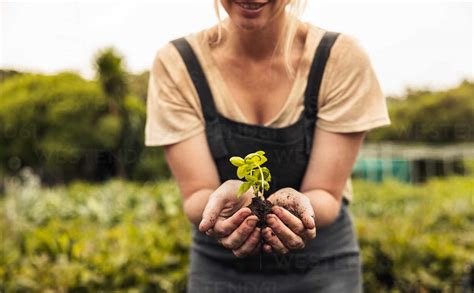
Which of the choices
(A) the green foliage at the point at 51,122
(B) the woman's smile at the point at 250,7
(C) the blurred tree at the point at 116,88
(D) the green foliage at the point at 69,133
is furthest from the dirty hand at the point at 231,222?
(A) the green foliage at the point at 51,122

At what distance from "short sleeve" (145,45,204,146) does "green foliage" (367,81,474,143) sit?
35544 millimetres

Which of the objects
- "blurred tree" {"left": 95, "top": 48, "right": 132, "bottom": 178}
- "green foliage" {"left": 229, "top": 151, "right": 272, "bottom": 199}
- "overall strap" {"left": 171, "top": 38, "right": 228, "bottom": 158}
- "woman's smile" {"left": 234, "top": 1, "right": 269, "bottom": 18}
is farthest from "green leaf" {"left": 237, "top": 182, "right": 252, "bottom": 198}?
"blurred tree" {"left": 95, "top": 48, "right": 132, "bottom": 178}

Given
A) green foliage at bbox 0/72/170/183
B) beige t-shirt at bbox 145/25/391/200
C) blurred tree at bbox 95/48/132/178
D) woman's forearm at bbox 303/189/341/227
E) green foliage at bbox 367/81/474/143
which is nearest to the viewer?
woman's forearm at bbox 303/189/341/227

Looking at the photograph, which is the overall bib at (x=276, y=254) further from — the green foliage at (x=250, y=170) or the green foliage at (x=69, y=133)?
the green foliage at (x=69, y=133)

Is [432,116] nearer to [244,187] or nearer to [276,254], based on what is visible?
[276,254]

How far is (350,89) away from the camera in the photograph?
1.86 metres

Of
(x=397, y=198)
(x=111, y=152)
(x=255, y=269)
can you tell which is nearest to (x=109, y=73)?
(x=111, y=152)

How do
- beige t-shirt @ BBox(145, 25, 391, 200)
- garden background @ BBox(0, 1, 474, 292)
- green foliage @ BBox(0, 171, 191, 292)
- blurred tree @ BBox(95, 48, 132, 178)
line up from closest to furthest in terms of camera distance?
1. beige t-shirt @ BBox(145, 25, 391, 200)
2. green foliage @ BBox(0, 171, 191, 292)
3. garden background @ BBox(0, 1, 474, 292)
4. blurred tree @ BBox(95, 48, 132, 178)

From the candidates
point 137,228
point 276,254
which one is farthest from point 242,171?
point 137,228

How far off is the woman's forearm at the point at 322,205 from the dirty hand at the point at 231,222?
0.48 meters

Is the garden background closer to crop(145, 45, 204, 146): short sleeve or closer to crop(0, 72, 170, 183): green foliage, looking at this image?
crop(0, 72, 170, 183): green foliage

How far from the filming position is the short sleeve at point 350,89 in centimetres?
185

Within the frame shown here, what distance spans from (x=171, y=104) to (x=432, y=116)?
41169mm

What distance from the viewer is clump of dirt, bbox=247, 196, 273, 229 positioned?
1.18 meters
